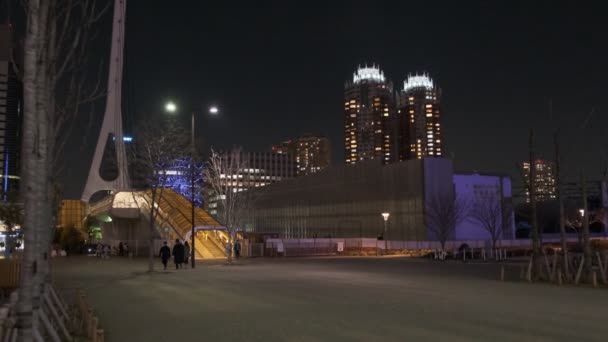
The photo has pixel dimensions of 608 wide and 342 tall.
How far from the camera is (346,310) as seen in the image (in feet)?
46.7

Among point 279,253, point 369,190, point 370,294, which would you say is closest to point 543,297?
point 370,294

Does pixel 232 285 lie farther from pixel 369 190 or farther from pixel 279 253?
pixel 369 190

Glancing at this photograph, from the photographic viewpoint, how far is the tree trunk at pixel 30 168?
21.4 feet

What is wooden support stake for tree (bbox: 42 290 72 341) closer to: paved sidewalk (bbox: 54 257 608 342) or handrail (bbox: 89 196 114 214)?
paved sidewalk (bbox: 54 257 608 342)

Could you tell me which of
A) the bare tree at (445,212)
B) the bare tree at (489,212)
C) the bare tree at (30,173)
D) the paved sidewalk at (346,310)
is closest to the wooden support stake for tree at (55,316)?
the paved sidewalk at (346,310)

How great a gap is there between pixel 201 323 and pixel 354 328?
11.0ft

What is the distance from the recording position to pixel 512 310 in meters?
14.1

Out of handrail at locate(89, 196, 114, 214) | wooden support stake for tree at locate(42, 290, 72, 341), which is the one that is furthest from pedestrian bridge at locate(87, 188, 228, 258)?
wooden support stake for tree at locate(42, 290, 72, 341)

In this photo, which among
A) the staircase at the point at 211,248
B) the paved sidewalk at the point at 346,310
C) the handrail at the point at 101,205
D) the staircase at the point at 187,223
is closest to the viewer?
the paved sidewalk at the point at 346,310

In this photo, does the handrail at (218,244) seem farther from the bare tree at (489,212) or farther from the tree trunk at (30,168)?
the tree trunk at (30,168)

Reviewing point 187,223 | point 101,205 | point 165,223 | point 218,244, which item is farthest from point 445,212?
point 101,205

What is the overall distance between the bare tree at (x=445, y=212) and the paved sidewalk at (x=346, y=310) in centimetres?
3130

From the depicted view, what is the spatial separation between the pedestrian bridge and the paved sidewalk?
70.9ft

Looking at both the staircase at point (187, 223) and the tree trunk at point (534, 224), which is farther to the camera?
the staircase at point (187, 223)
